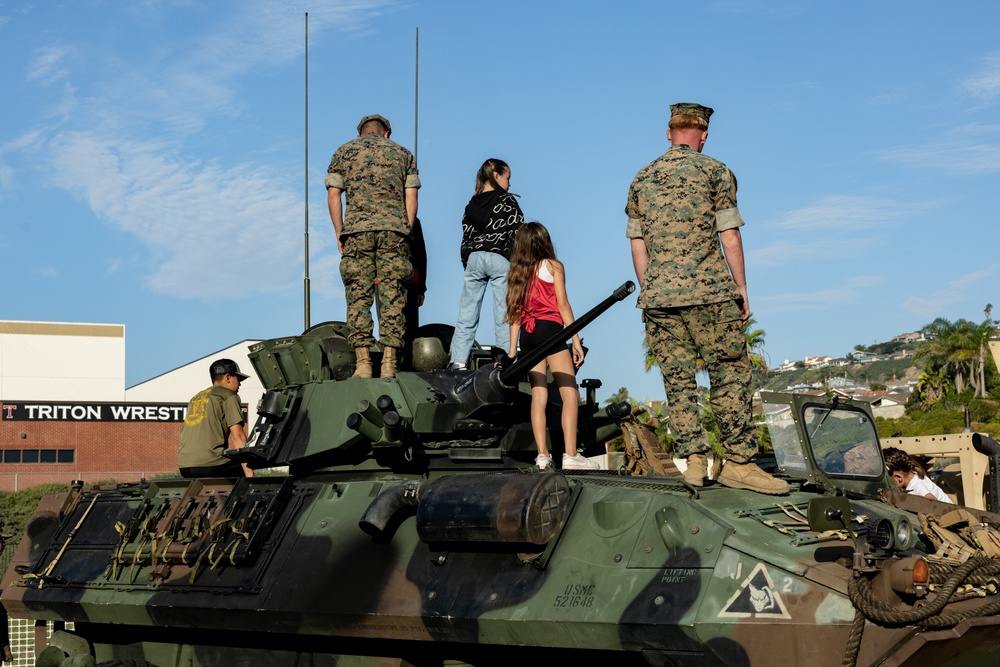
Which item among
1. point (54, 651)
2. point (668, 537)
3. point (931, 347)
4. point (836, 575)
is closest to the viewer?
point (836, 575)

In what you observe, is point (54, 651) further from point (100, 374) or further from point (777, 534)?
point (100, 374)

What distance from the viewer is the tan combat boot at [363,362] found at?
10680 millimetres

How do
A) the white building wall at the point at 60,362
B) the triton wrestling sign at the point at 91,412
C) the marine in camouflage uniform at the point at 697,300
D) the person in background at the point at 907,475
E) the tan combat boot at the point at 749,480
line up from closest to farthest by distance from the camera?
the tan combat boot at the point at 749,480, the marine in camouflage uniform at the point at 697,300, the person in background at the point at 907,475, the triton wrestling sign at the point at 91,412, the white building wall at the point at 60,362

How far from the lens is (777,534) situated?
6.93 m

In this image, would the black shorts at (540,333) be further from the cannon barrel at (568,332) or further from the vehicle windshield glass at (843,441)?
the vehicle windshield glass at (843,441)

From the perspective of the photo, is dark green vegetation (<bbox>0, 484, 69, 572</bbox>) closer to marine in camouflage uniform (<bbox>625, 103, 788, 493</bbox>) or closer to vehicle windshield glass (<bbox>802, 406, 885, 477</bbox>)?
vehicle windshield glass (<bbox>802, 406, 885, 477</bbox>)

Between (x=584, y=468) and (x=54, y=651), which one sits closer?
(x=584, y=468)

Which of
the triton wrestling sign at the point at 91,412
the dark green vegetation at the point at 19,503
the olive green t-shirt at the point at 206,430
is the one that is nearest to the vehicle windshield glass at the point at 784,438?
the olive green t-shirt at the point at 206,430

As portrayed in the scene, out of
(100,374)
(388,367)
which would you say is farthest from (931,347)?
(388,367)

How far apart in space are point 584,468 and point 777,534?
6.24ft

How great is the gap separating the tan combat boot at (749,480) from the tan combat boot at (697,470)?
134 millimetres

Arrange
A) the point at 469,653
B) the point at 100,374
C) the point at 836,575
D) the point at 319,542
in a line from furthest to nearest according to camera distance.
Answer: the point at 100,374, the point at 319,542, the point at 469,653, the point at 836,575

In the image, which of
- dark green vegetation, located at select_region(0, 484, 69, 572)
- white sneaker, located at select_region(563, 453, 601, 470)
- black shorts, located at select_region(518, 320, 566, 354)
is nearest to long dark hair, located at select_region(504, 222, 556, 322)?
black shorts, located at select_region(518, 320, 566, 354)

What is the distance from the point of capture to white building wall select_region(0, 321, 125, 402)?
2170 inches
